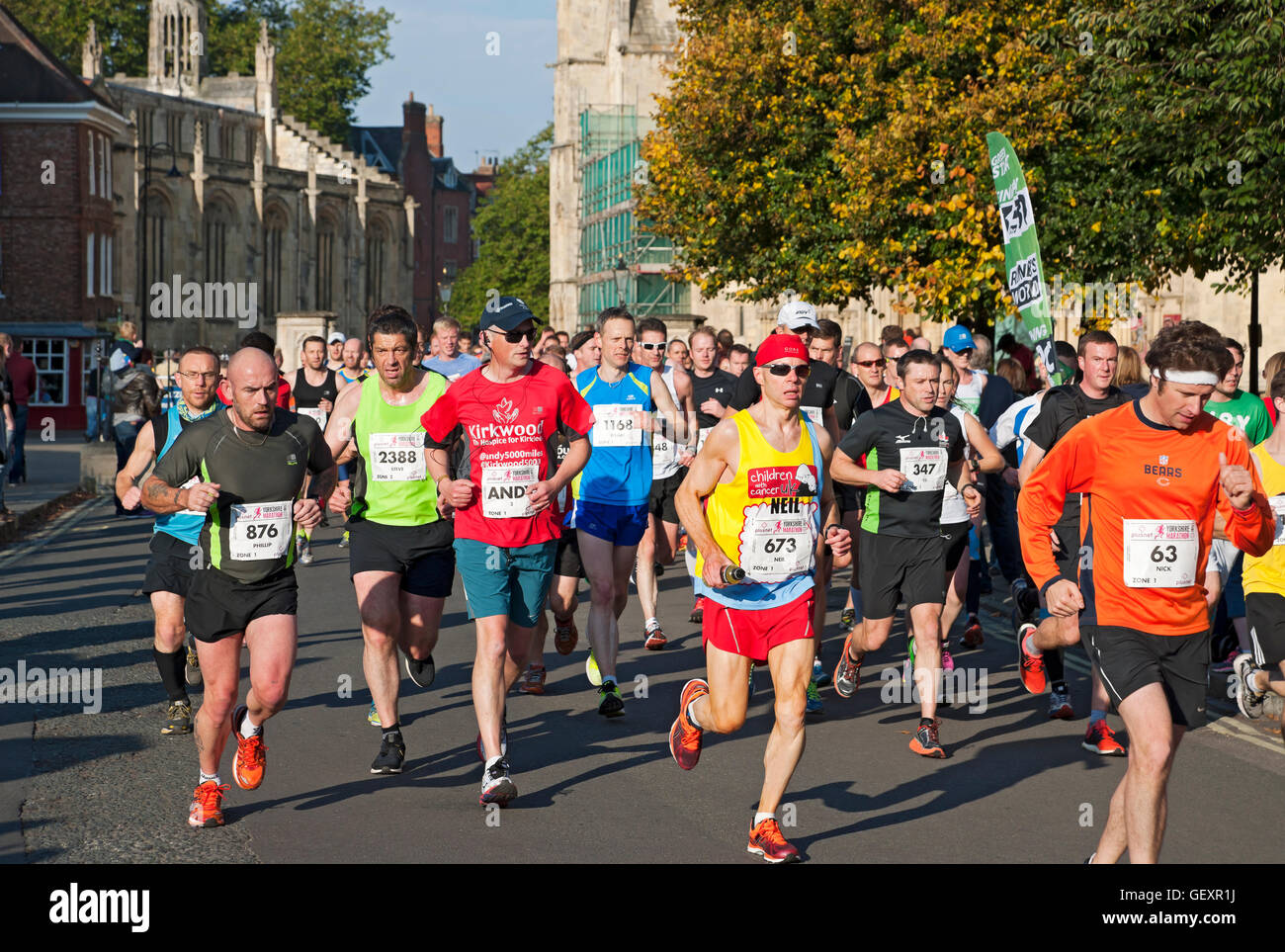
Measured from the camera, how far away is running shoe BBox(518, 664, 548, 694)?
32.0 feet

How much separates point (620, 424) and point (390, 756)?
8.97 ft

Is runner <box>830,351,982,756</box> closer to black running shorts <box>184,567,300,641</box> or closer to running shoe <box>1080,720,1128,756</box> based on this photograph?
running shoe <box>1080,720,1128,756</box>

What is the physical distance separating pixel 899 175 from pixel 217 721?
1986 centimetres

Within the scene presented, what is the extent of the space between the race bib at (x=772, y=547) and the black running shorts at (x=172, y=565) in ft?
10.9

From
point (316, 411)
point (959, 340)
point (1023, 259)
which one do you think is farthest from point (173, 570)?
point (316, 411)

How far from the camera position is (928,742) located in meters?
8.18

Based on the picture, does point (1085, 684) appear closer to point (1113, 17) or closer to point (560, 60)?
point (1113, 17)

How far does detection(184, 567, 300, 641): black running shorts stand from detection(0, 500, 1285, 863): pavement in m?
0.78

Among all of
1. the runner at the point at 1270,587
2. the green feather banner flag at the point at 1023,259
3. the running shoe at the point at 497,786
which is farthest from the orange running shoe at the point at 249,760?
the green feather banner flag at the point at 1023,259

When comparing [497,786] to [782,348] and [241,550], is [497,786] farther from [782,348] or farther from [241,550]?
[782,348]

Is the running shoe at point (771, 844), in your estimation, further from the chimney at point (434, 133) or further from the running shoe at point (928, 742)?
the chimney at point (434, 133)

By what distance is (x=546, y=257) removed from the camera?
294 ft
